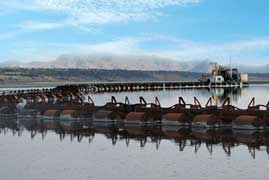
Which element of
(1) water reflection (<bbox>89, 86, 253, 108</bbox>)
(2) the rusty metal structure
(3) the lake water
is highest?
(2) the rusty metal structure

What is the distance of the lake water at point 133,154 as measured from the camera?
20.4 metres

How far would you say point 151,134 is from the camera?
106ft

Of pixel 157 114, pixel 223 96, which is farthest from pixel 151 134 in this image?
pixel 223 96

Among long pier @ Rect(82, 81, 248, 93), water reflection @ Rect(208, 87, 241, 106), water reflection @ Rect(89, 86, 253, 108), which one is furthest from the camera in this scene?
long pier @ Rect(82, 81, 248, 93)

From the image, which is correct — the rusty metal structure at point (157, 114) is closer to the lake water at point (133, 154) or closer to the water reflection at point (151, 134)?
the water reflection at point (151, 134)

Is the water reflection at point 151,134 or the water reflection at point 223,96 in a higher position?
the water reflection at point 151,134

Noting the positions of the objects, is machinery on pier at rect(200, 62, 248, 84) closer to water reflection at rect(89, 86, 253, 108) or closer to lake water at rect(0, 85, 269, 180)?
water reflection at rect(89, 86, 253, 108)

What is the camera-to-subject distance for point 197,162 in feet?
74.2

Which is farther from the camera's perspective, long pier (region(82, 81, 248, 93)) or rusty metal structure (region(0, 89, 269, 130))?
long pier (region(82, 81, 248, 93))

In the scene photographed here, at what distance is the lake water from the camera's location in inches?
803

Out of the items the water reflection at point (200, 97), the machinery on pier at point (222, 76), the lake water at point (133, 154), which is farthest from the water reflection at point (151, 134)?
the machinery on pier at point (222, 76)

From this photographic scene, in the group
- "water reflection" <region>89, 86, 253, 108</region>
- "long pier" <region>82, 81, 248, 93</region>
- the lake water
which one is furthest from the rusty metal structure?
"long pier" <region>82, 81, 248, 93</region>

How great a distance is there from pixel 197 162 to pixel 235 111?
14.2 m

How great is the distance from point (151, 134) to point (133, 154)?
7521 mm
